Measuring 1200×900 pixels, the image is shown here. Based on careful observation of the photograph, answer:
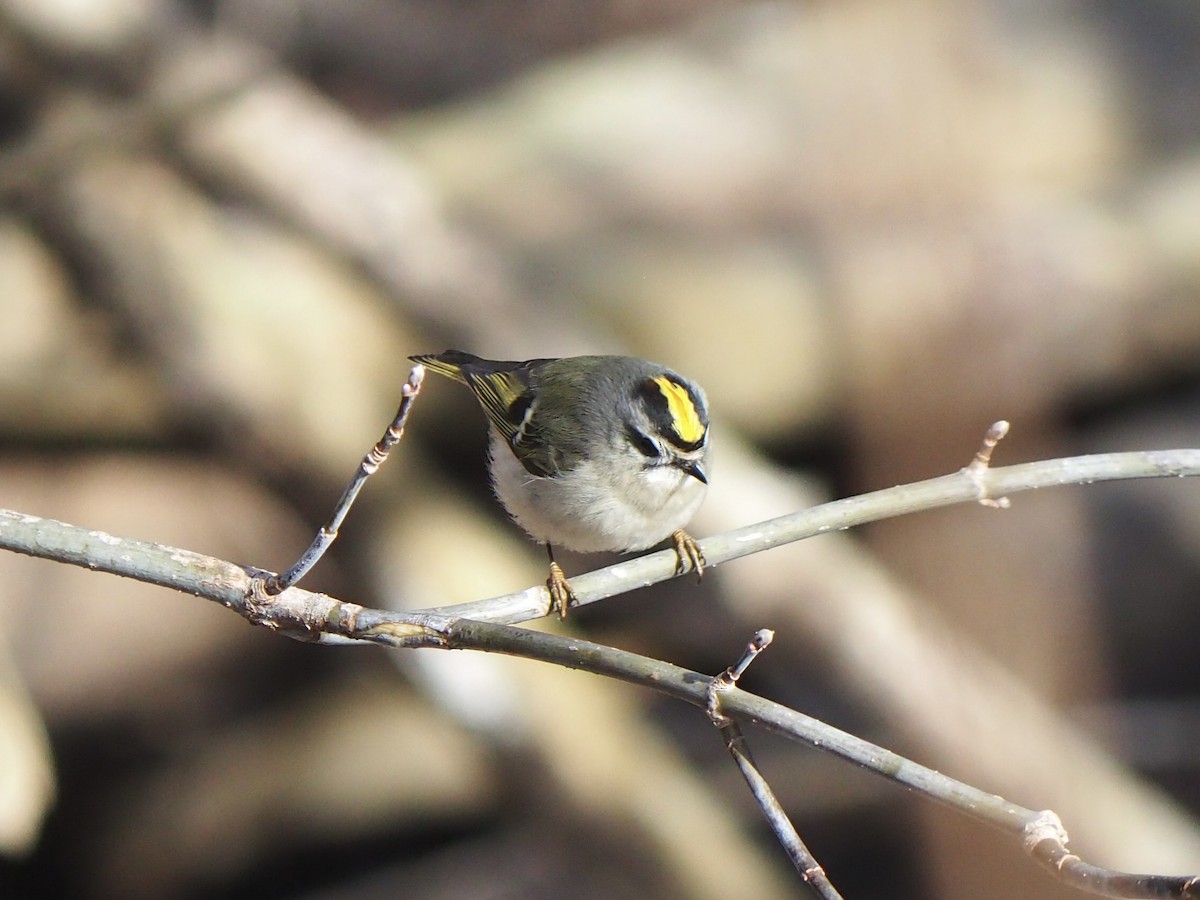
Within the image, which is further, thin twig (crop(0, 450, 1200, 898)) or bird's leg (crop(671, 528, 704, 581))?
bird's leg (crop(671, 528, 704, 581))

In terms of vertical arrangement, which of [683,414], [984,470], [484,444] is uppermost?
[484,444]

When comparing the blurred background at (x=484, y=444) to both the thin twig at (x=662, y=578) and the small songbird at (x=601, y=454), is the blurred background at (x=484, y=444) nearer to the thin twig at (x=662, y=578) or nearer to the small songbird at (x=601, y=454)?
the small songbird at (x=601, y=454)

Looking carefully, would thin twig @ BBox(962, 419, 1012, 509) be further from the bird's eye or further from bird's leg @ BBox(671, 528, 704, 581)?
the bird's eye

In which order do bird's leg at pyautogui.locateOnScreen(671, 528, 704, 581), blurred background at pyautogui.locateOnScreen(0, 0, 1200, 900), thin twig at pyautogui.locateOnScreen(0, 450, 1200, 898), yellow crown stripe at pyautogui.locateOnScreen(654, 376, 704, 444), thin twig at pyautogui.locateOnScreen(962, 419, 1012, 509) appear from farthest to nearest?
blurred background at pyautogui.locateOnScreen(0, 0, 1200, 900), yellow crown stripe at pyautogui.locateOnScreen(654, 376, 704, 444), bird's leg at pyautogui.locateOnScreen(671, 528, 704, 581), thin twig at pyautogui.locateOnScreen(962, 419, 1012, 509), thin twig at pyautogui.locateOnScreen(0, 450, 1200, 898)

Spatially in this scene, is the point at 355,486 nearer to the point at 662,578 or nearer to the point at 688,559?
the point at 662,578


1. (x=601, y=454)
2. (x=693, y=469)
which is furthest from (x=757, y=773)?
(x=601, y=454)

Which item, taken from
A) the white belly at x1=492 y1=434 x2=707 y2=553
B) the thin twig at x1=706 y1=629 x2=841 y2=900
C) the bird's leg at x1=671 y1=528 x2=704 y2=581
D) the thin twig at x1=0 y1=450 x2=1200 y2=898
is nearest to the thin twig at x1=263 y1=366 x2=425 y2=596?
the thin twig at x1=0 y1=450 x2=1200 y2=898

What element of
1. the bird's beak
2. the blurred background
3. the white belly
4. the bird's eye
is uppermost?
the blurred background
